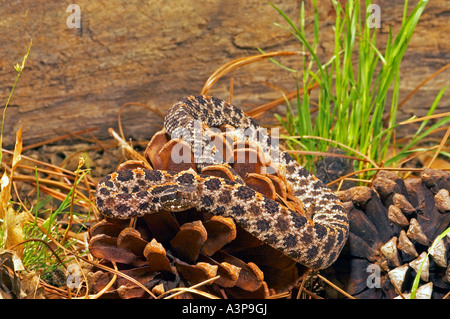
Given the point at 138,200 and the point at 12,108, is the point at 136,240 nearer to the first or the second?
the point at 138,200

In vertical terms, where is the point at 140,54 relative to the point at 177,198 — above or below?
above

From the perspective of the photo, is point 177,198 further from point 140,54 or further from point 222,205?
point 140,54

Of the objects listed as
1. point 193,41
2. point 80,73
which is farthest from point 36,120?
point 193,41

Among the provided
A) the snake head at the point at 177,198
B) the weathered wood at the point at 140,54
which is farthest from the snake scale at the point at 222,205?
the weathered wood at the point at 140,54

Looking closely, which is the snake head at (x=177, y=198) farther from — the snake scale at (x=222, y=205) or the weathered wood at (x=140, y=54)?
the weathered wood at (x=140, y=54)

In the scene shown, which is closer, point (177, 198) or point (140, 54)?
point (177, 198)

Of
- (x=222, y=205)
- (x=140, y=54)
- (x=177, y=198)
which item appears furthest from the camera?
(x=140, y=54)

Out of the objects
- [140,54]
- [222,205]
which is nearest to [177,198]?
[222,205]
